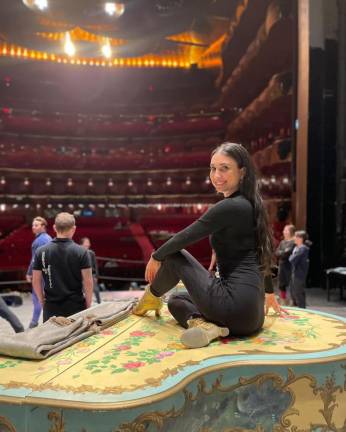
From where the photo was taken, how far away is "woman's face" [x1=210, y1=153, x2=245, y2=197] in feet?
7.41

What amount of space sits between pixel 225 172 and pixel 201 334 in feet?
2.88

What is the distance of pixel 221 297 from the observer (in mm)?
2115

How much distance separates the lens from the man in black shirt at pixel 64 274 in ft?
11.0

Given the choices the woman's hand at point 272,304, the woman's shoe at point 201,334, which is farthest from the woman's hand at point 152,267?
the woman's hand at point 272,304

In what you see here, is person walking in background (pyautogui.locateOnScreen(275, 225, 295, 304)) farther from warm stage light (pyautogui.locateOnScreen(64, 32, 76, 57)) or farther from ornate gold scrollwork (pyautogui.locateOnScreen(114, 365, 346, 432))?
warm stage light (pyautogui.locateOnScreen(64, 32, 76, 57))

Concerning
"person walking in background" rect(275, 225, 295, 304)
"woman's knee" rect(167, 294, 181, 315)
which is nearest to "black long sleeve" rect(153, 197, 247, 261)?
"woman's knee" rect(167, 294, 181, 315)

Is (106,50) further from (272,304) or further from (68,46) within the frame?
(272,304)

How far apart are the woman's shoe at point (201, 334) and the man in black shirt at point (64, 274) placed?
1.57 metres

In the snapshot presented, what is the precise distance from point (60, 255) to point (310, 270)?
6.44 meters

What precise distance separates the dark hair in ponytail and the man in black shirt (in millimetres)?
1628

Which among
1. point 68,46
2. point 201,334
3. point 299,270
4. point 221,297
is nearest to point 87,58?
point 68,46

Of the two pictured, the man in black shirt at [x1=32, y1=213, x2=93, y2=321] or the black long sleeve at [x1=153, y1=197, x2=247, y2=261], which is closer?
the black long sleeve at [x1=153, y1=197, x2=247, y2=261]

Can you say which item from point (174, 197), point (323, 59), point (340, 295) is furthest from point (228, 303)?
point (174, 197)

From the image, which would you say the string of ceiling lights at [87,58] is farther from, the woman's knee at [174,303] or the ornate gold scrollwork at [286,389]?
the ornate gold scrollwork at [286,389]
